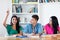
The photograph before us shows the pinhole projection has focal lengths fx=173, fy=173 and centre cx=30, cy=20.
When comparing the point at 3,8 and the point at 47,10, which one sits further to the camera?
the point at 47,10

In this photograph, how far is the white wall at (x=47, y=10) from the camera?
17.1ft

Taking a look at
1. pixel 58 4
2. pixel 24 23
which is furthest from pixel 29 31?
pixel 58 4

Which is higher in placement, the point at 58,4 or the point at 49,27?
the point at 58,4

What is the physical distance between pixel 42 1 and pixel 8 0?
3.34ft

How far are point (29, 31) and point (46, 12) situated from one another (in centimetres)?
152

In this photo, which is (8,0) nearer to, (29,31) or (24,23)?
(24,23)

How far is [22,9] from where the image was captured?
526 centimetres

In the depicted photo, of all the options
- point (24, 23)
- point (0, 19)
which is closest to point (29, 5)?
point (24, 23)

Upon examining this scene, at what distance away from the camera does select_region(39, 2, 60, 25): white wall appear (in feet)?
17.1

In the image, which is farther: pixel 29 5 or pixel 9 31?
pixel 29 5

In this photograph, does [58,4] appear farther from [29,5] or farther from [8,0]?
[8,0]

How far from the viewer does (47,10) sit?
525 cm

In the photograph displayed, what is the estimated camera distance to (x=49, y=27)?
3.96 meters

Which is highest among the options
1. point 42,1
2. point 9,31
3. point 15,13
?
point 42,1
